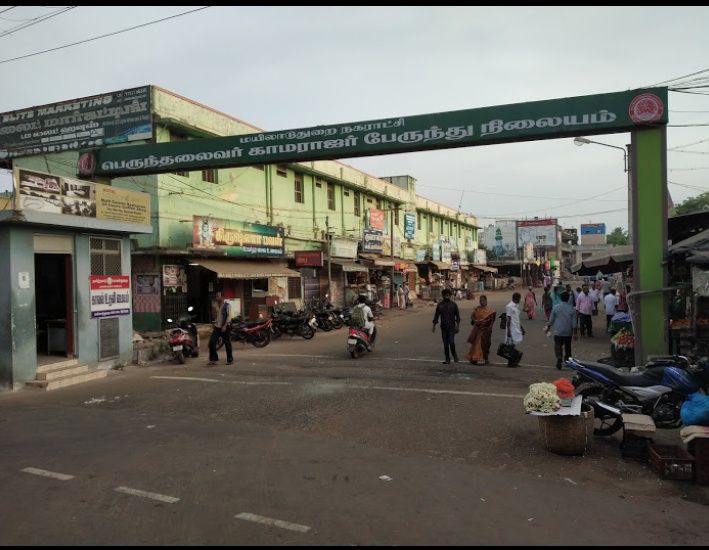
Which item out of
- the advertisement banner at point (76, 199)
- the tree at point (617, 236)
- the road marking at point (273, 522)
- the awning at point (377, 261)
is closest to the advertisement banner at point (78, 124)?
the advertisement banner at point (76, 199)

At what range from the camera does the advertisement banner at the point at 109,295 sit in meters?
11.9

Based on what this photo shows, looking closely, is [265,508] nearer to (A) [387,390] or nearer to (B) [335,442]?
(B) [335,442]

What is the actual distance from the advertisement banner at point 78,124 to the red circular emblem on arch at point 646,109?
1397 cm

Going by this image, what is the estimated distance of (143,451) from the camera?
6.06 metres

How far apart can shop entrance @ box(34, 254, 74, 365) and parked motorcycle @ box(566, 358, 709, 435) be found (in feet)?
33.3

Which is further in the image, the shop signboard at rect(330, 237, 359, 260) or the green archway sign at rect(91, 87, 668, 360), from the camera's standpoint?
the shop signboard at rect(330, 237, 359, 260)

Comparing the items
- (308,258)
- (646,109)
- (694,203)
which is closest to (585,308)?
(646,109)

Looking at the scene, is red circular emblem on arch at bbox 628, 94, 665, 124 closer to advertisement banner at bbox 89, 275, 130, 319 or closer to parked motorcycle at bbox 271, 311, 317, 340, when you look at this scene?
advertisement banner at bbox 89, 275, 130, 319

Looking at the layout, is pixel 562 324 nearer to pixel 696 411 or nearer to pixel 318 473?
pixel 696 411

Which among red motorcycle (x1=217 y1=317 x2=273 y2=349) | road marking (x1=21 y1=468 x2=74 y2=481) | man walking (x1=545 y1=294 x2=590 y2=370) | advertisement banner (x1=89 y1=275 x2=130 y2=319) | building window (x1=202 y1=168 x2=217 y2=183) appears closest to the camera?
road marking (x1=21 y1=468 x2=74 y2=481)

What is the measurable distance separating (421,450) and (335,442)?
3.38 ft

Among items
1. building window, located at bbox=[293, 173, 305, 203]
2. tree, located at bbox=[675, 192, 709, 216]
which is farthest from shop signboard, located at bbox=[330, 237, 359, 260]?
tree, located at bbox=[675, 192, 709, 216]

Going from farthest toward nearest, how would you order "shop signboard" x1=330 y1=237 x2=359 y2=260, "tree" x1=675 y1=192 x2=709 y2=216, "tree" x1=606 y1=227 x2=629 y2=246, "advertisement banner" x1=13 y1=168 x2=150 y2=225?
"tree" x1=606 y1=227 x2=629 y2=246 < "tree" x1=675 y1=192 x2=709 y2=216 < "shop signboard" x1=330 y1=237 x2=359 y2=260 < "advertisement banner" x1=13 y1=168 x2=150 y2=225

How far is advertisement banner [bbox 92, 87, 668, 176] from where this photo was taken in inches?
393
